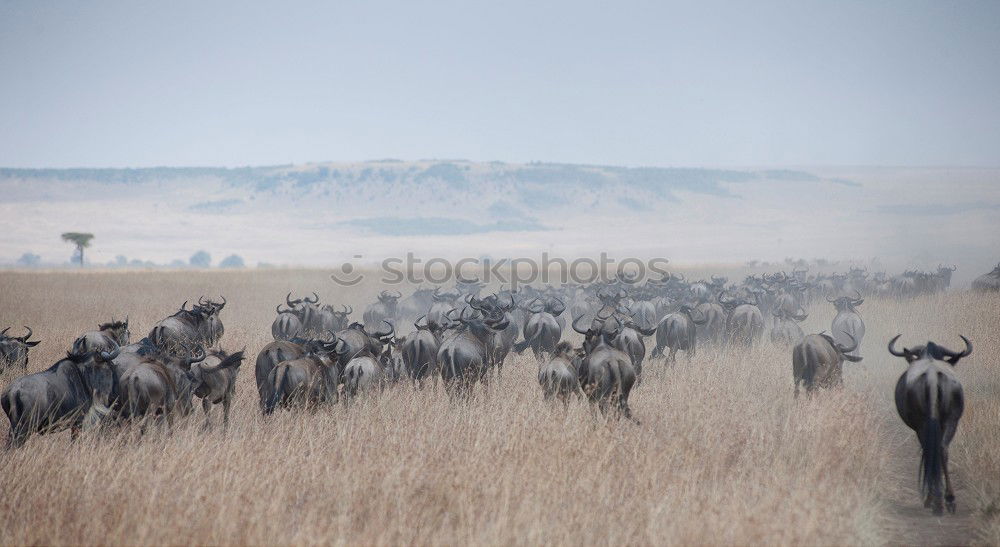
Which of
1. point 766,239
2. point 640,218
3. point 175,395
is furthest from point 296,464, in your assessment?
point 640,218

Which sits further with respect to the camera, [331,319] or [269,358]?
[331,319]

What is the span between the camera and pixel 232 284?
44.2m

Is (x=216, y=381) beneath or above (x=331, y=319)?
above

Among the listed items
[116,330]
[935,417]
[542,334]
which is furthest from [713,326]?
[116,330]

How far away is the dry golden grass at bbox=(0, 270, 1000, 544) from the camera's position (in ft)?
23.4

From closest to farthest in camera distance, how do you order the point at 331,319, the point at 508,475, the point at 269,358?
1. the point at 508,475
2. the point at 269,358
3. the point at 331,319

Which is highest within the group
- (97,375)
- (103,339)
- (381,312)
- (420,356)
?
(97,375)

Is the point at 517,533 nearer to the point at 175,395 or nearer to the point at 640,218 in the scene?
the point at 175,395

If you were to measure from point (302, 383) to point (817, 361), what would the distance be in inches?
311

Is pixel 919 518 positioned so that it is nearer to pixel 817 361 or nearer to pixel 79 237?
pixel 817 361

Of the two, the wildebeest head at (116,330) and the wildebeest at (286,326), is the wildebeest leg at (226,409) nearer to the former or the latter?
the wildebeest head at (116,330)

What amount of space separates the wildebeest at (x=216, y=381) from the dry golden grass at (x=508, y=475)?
0.48 meters

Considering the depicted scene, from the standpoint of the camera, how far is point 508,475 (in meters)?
8.19

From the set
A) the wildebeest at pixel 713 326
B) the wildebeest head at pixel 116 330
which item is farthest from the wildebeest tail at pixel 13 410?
the wildebeest at pixel 713 326
